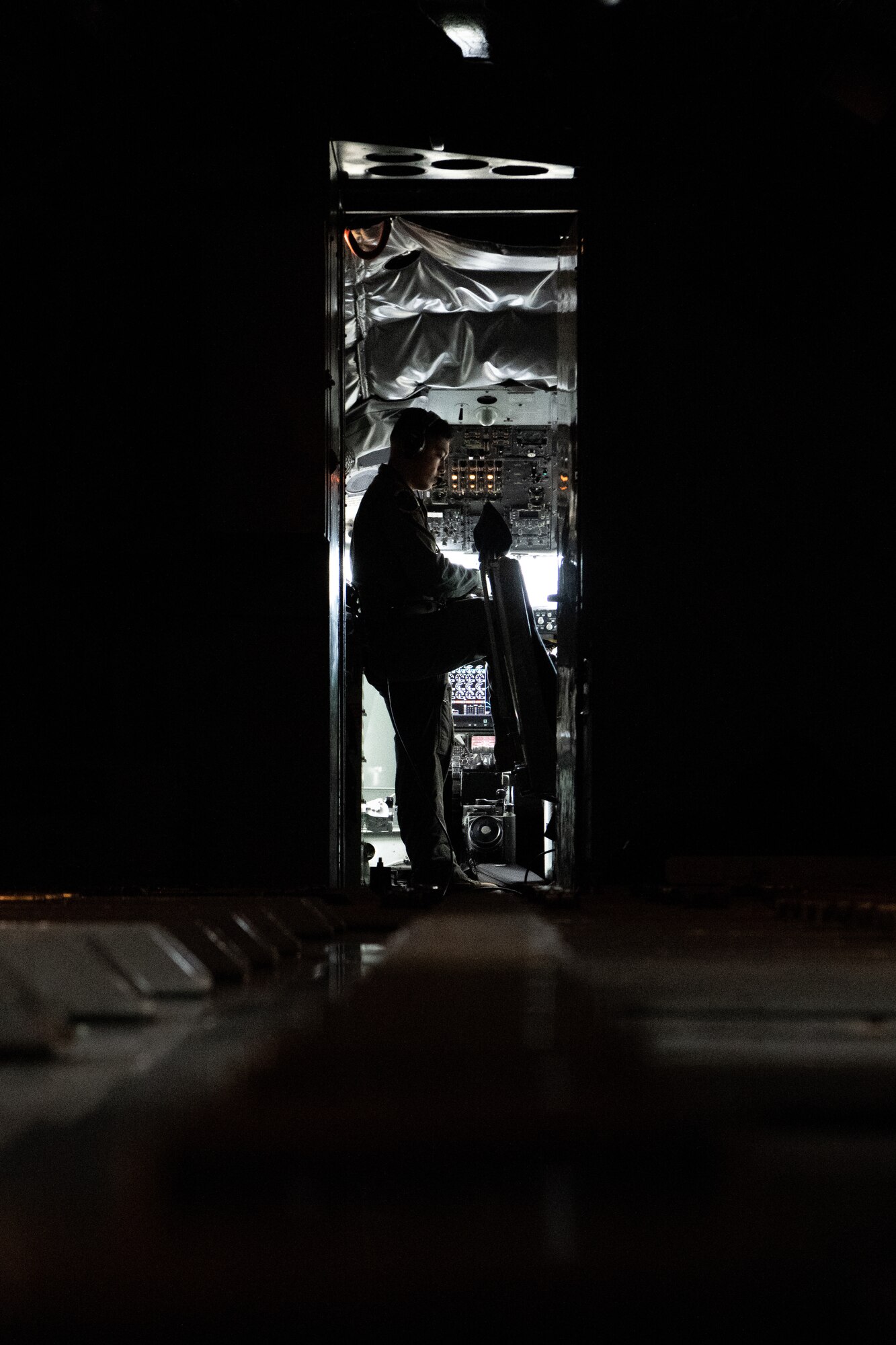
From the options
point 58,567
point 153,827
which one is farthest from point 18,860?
point 58,567

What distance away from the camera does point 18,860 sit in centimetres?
339

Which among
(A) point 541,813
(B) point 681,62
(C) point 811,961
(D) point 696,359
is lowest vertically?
(A) point 541,813

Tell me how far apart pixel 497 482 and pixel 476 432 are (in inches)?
11.7

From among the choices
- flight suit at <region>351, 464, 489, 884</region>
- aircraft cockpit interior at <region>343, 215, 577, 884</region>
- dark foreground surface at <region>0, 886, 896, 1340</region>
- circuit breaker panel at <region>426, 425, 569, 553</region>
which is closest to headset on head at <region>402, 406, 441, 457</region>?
flight suit at <region>351, 464, 489, 884</region>

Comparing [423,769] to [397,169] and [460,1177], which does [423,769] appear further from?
[460,1177]

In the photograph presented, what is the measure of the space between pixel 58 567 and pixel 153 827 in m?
0.82

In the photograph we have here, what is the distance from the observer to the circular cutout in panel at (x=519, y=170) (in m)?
3.73

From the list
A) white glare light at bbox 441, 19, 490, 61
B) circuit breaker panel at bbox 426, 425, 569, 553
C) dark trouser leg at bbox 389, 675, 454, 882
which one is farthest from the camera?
circuit breaker panel at bbox 426, 425, 569, 553

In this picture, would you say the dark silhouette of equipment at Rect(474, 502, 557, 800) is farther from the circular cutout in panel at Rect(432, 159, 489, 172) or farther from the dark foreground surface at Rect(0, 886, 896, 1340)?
the dark foreground surface at Rect(0, 886, 896, 1340)

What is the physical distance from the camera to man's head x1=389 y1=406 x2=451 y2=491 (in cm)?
445

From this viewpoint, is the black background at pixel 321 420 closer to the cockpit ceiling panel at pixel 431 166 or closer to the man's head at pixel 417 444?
the cockpit ceiling panel at pixel 431 166

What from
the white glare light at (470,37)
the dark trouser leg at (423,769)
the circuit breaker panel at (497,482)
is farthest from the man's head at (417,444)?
the circuit breaker panel at (497,482)

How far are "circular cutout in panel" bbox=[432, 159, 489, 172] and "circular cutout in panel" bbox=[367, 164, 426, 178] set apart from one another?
0.07 metres

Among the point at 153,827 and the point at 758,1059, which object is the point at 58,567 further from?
the point at 758,1059
